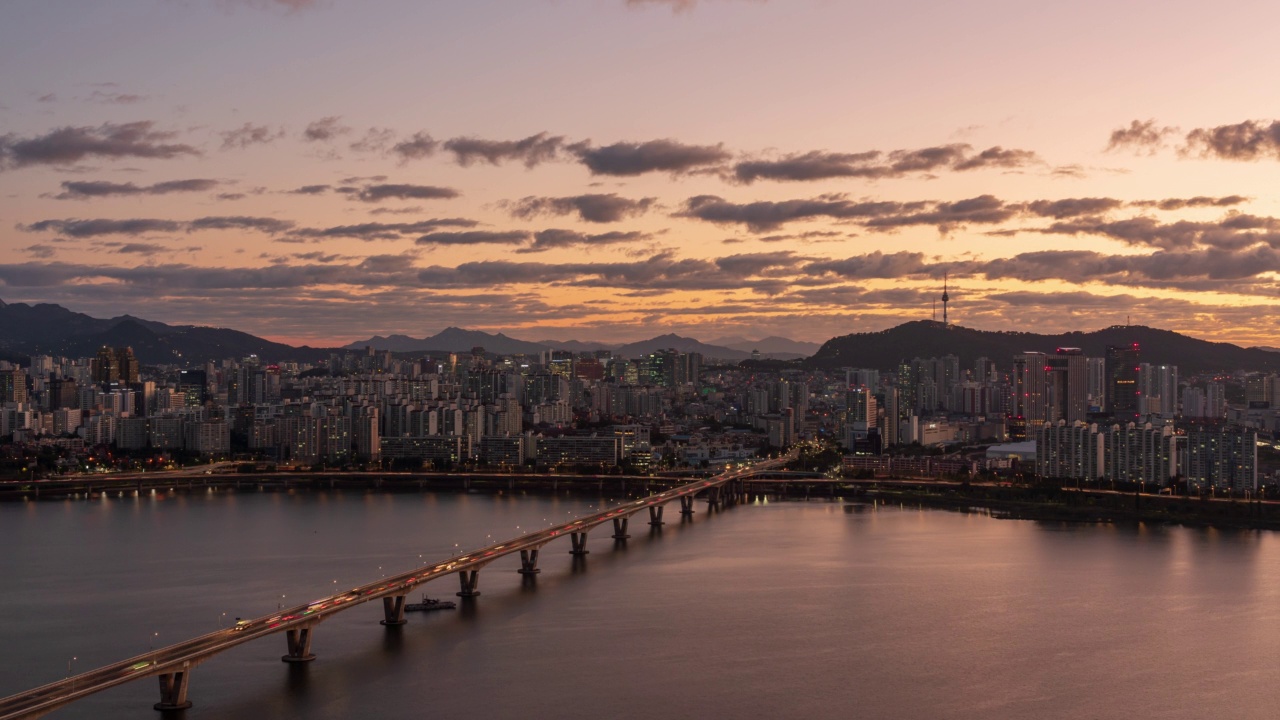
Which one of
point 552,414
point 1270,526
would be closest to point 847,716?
point 1270,526

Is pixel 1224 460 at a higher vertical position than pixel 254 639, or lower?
higher

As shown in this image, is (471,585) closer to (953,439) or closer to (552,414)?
(953,439)

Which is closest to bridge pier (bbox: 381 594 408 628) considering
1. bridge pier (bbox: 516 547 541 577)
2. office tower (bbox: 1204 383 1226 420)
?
bridge pier (bbox: 516 547 541 577)

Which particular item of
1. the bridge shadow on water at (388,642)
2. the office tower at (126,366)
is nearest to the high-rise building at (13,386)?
the office tower at (126,366)

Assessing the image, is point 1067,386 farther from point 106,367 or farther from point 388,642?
point 106,367

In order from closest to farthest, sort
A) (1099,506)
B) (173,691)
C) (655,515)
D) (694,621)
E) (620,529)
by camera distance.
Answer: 1. (173,691)
2. (694,621)
3. (620,529)
4. (655,515)
5. (1099,506)

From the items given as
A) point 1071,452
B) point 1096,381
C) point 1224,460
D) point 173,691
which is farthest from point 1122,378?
point 173,691

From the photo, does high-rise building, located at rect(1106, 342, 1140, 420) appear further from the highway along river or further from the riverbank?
the highway along river
